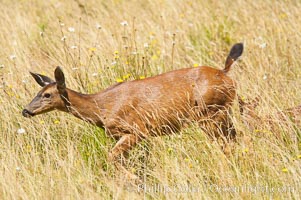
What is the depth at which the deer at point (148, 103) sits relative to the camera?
6.77m

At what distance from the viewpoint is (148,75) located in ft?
27.5

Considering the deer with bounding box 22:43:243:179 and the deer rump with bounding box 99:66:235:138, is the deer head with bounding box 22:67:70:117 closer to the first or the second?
the deer with bounding box 22:43:243:179

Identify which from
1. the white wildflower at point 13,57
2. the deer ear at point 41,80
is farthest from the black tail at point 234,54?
the white wildflower at point 13,57

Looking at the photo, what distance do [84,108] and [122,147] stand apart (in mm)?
592

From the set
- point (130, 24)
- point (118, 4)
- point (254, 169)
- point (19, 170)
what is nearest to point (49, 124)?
point (19, 170)

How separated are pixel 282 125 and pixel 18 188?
2.31 m

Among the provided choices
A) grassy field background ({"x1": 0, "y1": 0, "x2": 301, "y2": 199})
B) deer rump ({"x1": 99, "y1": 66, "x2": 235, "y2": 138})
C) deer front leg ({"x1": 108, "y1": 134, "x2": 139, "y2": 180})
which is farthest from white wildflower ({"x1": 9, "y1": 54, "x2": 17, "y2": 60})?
deer front leg ({"x1": 108, "y1": 134, "x2": 139, "y2": 180})

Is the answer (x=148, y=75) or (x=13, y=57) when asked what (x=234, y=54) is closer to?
(x=148, y=75)

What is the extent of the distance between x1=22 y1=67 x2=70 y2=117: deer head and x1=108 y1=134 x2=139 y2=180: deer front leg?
634 mm

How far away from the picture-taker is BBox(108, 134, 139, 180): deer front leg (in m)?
6.36

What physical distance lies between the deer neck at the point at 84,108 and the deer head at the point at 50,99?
0.06 meters

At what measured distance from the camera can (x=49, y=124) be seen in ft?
23.4

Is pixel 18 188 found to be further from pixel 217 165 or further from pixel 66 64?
pixel 66 64

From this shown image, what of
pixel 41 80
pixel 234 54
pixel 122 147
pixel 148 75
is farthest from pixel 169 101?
pixel 148 75
